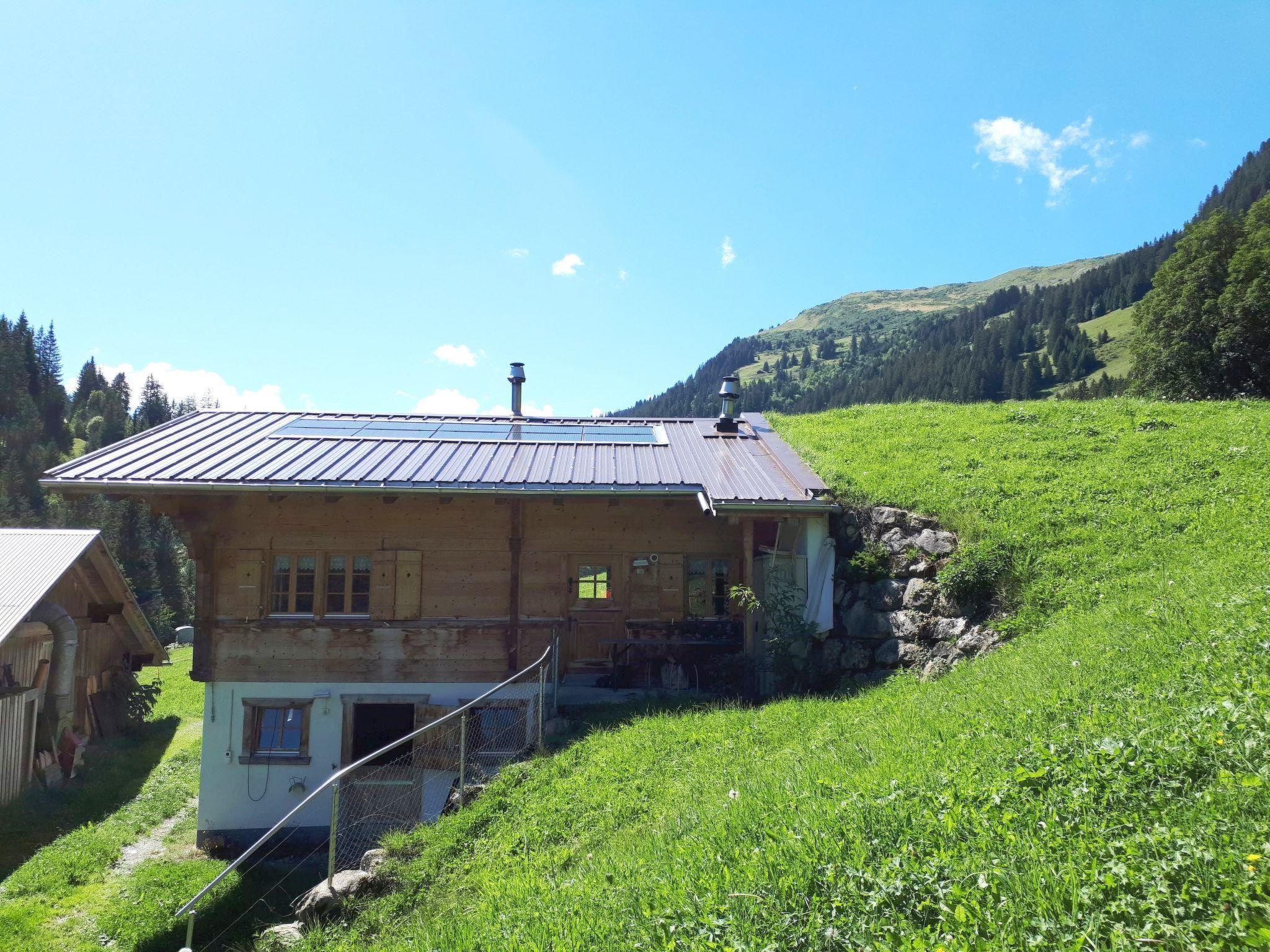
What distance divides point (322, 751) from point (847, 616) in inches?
368

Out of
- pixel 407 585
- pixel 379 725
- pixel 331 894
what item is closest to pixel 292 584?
pixel 407 585

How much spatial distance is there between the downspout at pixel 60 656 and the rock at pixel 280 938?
15667 millimetres

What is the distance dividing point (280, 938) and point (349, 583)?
7.04 m

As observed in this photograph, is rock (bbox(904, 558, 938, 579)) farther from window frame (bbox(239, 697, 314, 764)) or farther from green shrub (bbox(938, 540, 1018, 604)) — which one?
window frame (bbox(239, 697, 314, 764))

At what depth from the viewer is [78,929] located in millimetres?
10234

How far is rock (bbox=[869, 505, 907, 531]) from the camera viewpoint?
11898 mm

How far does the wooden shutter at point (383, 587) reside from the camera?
1284cm

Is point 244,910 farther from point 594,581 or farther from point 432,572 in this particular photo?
Result: point 594,581

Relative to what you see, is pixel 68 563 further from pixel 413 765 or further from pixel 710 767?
pixel 710 767

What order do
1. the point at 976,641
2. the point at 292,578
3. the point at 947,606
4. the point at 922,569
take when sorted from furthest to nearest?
the point at 292,578 < the point at 922,569 < the point at 947,606 < the point at 976,641

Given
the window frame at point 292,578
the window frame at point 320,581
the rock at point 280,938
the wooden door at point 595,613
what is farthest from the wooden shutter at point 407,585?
the rock at point 280,938

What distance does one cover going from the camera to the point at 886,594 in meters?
11.2

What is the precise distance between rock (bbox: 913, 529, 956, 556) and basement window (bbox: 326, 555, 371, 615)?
9487 mm

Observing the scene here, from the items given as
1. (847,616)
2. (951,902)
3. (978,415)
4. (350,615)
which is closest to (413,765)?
(350,615)
